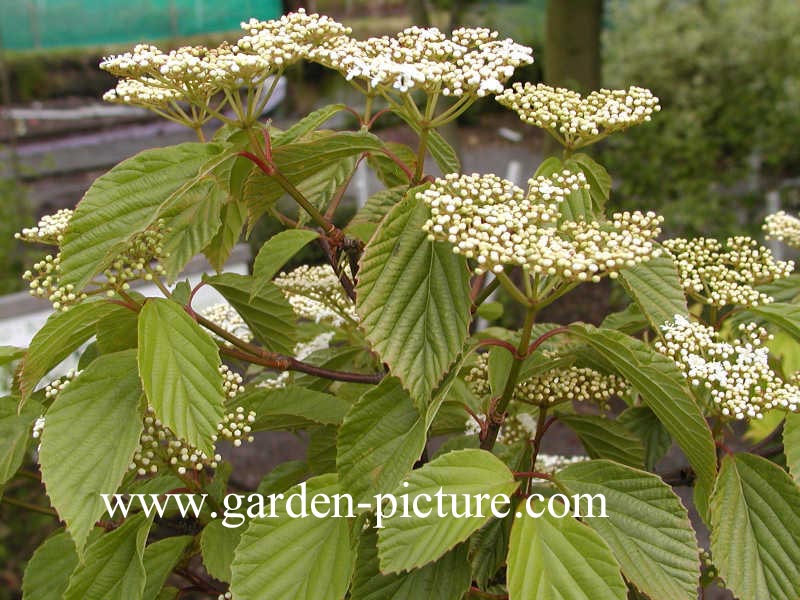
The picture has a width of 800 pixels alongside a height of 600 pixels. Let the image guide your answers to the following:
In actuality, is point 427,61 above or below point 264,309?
above

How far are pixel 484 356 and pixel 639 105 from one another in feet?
1.74

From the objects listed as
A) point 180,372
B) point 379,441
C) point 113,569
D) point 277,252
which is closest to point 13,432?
point 113,569

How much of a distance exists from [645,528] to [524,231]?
40 centimetres

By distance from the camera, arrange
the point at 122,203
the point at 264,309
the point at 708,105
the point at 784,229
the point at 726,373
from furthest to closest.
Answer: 1. the point at 708,105
2. the point at 784,229
3. the point at 264,309
4. the point at 726,373
5. the point at 122,203

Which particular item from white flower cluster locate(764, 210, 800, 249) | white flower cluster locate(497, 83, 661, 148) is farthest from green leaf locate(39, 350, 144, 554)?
white flower cluster locate(764, 210, 800, 249)

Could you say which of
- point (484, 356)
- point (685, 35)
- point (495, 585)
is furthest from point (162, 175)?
point (685, 35)

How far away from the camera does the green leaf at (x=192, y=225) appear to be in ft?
3.86

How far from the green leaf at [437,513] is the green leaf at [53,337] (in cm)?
47

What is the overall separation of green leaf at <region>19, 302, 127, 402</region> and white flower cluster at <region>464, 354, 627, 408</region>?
2.01 ft

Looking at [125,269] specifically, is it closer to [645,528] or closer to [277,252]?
[277,252]

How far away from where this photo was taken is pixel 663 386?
0.98 meters

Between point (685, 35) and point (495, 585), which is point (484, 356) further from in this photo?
point (685, 35)

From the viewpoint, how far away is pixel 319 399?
1.22 m

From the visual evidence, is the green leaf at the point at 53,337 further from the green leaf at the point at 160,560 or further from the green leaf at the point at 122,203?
the green leaf at the point at 160,560
